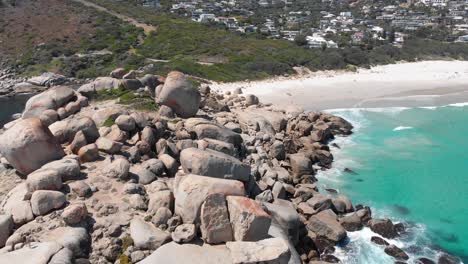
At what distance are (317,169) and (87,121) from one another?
15780mm

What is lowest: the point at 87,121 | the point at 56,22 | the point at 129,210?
the point at 56,22

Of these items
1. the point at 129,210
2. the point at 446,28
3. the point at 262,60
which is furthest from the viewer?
the point at 446,28

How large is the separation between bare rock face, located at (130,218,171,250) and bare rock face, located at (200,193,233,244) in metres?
1.38

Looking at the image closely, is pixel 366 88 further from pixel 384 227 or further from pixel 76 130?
pixel 76 130

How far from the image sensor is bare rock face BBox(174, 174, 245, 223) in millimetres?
15352

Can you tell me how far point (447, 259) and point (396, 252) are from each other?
2.43 meters

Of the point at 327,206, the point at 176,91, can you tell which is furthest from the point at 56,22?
the point at 327,206

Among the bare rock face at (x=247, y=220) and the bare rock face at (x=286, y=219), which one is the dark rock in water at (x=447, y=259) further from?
the bare rock face at (x=247, y=220)

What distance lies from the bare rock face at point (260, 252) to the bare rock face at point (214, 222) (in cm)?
43

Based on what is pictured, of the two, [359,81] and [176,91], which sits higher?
[176,91]

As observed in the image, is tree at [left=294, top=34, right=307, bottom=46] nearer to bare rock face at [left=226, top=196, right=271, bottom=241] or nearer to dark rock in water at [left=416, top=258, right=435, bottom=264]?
dark rock in water at [left=416, top=258, right=435, bottom=264]

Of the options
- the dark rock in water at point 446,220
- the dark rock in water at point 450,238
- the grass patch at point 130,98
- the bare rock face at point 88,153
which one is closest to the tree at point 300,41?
the grass patch at point 130,98

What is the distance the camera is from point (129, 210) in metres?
16.7

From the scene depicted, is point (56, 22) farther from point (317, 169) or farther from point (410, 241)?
point (410, 241)
